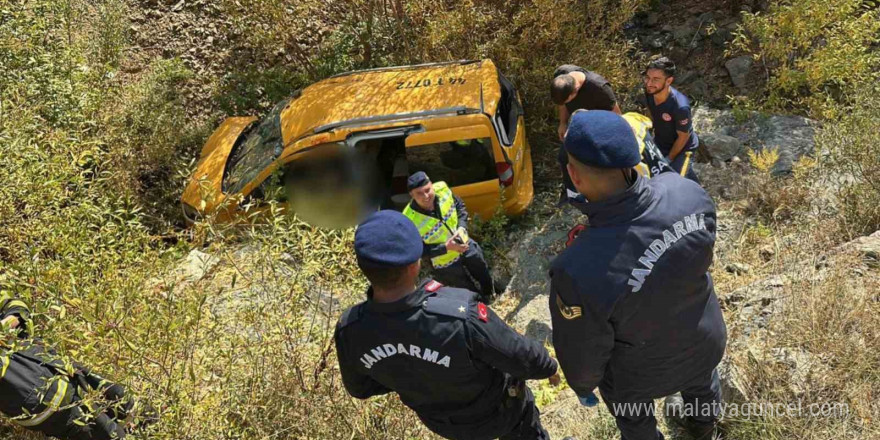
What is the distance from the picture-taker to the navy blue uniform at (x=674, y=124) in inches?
172

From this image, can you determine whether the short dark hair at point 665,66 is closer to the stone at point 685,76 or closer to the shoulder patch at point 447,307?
the shoulder patch at point 447,307

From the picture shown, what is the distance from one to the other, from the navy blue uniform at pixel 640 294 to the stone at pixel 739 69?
5483 millimetres

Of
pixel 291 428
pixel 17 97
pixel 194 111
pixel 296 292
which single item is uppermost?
pixel 17 97

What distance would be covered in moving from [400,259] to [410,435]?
138 cm

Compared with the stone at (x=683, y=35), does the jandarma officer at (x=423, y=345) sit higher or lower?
higher

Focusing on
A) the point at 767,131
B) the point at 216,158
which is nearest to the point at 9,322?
the point at 216,158

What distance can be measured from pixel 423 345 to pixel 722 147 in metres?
4.84

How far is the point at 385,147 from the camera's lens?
5969mm

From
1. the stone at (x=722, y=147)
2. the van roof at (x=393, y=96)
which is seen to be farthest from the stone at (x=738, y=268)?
the van roof at (x=393, y=96)

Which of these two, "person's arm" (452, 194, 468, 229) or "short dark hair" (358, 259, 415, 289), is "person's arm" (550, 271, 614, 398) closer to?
"short dark hair" (358, 259, 415, 289)

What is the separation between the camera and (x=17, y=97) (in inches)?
160

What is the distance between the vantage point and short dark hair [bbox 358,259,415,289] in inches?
83.9

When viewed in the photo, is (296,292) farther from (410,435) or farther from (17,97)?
(17,97)

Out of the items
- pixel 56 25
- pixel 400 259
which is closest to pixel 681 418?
pixel 400 259
